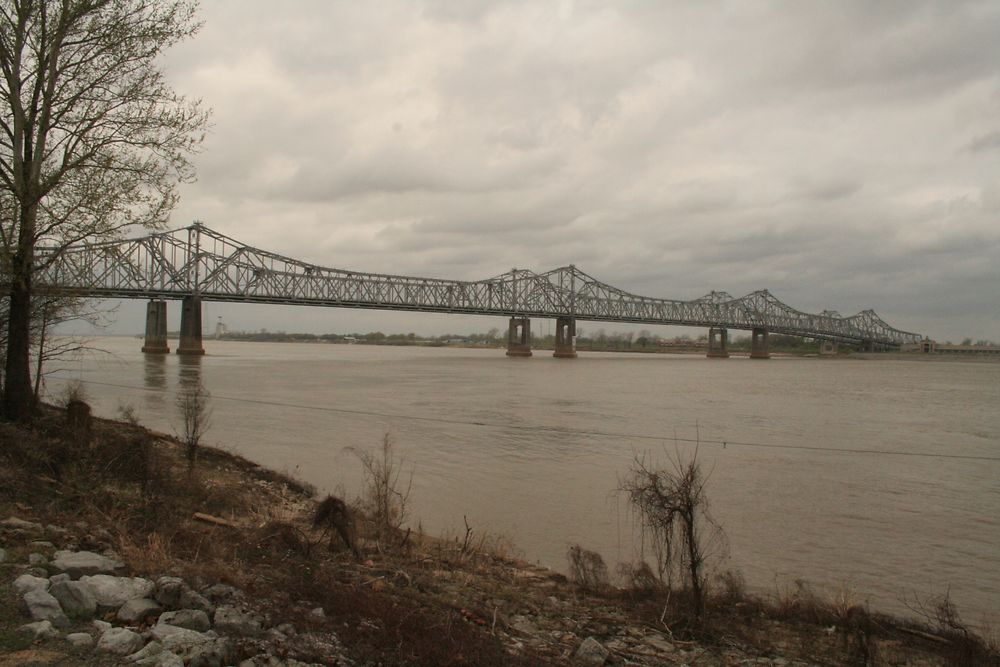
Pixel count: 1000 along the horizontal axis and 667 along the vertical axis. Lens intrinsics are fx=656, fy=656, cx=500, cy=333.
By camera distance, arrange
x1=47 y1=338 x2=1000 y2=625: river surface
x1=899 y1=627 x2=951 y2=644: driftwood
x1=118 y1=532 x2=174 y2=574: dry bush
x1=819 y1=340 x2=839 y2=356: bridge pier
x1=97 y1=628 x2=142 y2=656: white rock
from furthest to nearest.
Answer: x1=819 y1=340 x2=839 y2=356: bridge pier → x1=47 y1=338 x2=1000 y2=625: river surface → x1=899 y1=627 x2=951 y2=644: driftwood → x1=118 y1=532 x2=174 y2=574: dry bush → x1=97 y1=628 x2=142 y2=656: white rock

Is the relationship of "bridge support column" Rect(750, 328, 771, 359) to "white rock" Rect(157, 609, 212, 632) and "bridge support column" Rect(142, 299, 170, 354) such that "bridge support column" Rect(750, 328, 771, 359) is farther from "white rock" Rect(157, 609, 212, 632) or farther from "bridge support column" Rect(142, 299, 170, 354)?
"white rock" Rect(157, 609, 212, 632)

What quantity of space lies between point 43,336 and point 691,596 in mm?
11117

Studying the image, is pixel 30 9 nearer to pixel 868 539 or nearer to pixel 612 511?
pixel 612 511

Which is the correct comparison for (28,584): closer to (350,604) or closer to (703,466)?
(350,604)

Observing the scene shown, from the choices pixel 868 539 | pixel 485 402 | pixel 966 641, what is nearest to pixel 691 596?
pixel 966 641

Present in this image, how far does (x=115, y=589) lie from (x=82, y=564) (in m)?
0.58

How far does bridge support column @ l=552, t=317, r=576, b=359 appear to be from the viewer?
352 feet

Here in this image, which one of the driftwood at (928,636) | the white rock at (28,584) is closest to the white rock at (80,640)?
the white rock at (28,584)

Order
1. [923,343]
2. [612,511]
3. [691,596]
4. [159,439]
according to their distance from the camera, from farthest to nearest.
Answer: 1. [923,343]
2. [159,439]
3. [612,511]
4. [691,596]

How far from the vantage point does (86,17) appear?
9.36 meters

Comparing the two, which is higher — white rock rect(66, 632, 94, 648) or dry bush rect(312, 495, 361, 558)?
white rock rect(66, 632, 94, 648)

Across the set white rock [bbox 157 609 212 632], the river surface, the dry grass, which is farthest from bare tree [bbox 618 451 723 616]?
white rock [bbox 157 609 212 632]

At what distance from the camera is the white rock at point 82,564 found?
4473 mm

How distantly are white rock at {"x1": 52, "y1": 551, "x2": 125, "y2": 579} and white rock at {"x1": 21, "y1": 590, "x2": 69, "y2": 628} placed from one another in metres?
0.59
